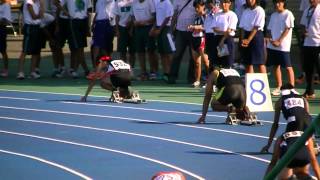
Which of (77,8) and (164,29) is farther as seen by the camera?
(77,8)

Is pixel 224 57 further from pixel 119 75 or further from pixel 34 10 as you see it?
pixel 34 10

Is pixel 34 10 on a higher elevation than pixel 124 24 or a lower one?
higher

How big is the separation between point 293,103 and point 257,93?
→ 4.61 meters

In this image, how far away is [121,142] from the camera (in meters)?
11.9

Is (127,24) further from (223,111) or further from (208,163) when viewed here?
(208,163)

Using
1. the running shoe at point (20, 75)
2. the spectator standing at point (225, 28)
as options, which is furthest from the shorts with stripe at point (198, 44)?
the running shoe at point (20, 75)

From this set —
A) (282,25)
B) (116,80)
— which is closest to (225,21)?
(282,25)

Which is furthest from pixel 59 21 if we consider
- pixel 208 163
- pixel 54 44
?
pixel 208 163

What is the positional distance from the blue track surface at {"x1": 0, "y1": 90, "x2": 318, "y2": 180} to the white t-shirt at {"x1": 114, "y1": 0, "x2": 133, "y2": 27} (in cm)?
345

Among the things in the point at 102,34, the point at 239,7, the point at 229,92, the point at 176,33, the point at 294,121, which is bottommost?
the point at 102,34

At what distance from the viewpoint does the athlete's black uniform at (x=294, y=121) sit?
7.93m

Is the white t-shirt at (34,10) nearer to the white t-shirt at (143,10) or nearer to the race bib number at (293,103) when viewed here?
the white t-shirt at (143,10)

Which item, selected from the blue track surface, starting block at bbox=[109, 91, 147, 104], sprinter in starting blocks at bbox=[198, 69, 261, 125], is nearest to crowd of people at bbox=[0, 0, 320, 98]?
starting block at bbox=[109, 91, 147, 104]

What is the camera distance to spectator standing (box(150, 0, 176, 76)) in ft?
60.0
